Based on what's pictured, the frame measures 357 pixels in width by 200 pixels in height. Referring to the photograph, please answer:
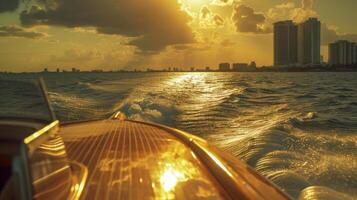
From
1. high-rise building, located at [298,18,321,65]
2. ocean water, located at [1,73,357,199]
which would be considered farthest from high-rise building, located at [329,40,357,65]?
ocean water, located at [1,73,357,199]

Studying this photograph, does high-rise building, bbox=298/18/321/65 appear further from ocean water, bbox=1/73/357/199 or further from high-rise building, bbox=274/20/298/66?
ocean water, bbox=1/73/357/199

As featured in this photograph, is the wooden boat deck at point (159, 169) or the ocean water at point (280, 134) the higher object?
the wooden boat deck at point (159, 169)

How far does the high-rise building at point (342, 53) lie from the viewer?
319 ft

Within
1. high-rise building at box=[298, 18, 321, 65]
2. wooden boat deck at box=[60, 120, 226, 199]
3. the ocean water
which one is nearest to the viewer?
wooden boat deck at box=[60, 120, 226, 199]

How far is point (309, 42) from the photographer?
96500 millimetres

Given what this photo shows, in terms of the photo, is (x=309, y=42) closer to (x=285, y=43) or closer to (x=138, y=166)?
(x=285, y=43)

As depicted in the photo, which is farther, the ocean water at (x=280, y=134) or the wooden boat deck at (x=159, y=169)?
the ocean water at (x=280, y=134)

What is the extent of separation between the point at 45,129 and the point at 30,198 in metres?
0.35

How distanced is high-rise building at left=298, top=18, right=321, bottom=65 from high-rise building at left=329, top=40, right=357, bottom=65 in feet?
18.1

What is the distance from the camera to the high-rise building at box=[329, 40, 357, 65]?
319 ft

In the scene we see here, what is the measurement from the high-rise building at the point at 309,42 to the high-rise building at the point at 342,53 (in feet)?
18.1

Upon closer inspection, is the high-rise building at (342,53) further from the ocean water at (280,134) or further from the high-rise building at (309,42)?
the ocean water at (280,134)

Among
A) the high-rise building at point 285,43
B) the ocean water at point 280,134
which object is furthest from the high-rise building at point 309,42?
the ocean water at point 280,134

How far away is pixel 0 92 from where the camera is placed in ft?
5.53
